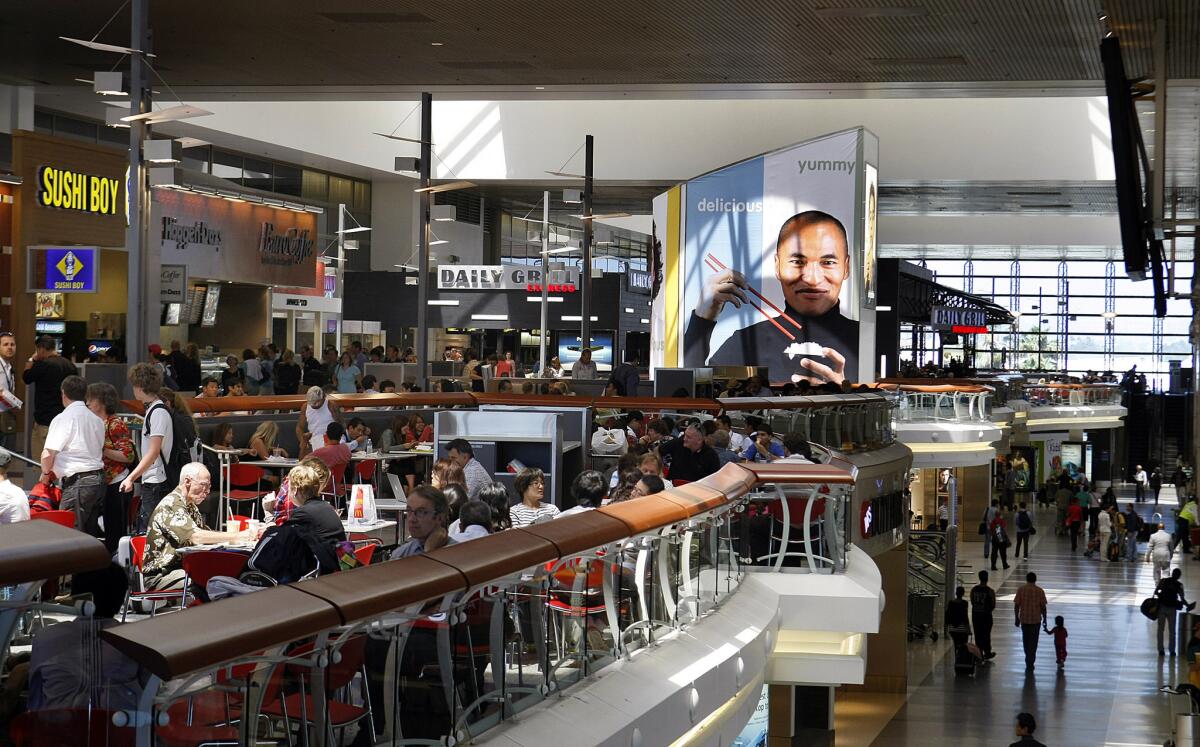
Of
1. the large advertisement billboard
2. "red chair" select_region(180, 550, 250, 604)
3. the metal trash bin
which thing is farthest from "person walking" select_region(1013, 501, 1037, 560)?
"red chair" select_region(180, 550, 250, 604)

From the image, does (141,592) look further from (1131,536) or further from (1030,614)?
(1131,536)

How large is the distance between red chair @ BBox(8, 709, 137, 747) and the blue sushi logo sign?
47.6 feet

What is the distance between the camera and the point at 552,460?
11875mm

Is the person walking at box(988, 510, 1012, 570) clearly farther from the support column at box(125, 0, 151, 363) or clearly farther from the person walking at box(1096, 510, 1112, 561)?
the support column at box(125, 0, 151, 363)

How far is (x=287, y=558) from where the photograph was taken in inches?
200

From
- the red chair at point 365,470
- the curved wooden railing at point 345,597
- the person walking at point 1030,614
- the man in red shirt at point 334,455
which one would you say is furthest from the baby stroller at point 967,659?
the curved wooden railing at point 345,597

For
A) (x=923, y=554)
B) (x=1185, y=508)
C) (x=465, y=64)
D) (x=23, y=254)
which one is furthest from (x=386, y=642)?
(x=1185, y=508)

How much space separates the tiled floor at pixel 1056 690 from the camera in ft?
55.6

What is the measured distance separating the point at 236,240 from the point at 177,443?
15.8 metres

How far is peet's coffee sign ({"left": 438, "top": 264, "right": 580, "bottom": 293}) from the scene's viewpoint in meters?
35.3

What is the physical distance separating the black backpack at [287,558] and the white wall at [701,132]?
2863 cm

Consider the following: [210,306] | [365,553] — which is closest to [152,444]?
[365,553]

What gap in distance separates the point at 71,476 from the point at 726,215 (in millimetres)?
22887

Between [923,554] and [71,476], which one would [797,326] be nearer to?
[923,554]
